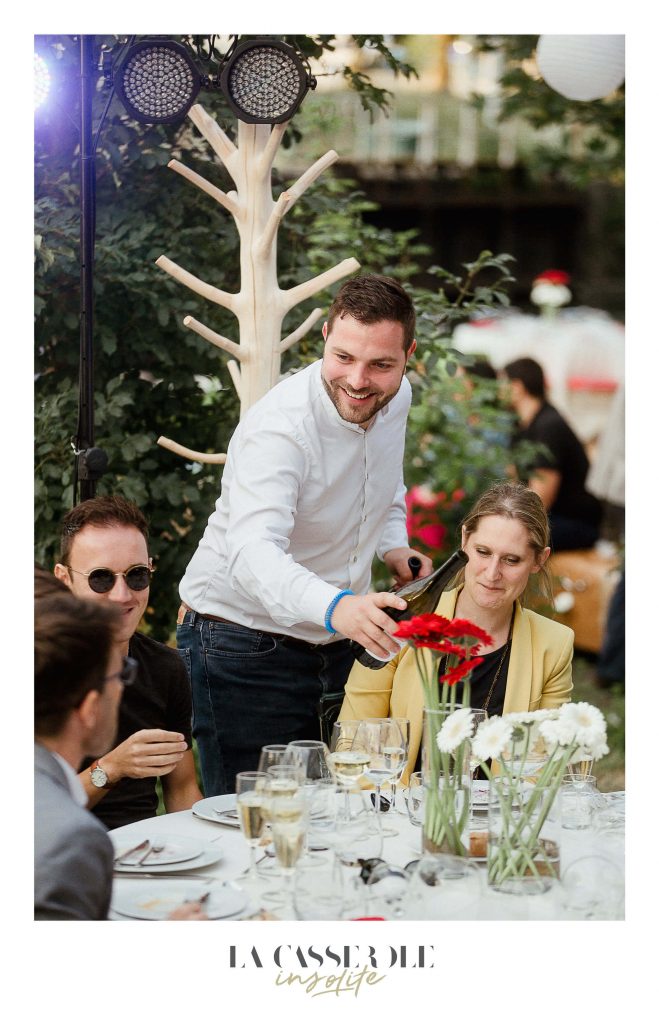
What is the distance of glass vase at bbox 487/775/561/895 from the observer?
167 cm

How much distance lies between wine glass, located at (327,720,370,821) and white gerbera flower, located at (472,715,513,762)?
26 cm

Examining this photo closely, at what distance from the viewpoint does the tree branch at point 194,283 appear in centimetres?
273

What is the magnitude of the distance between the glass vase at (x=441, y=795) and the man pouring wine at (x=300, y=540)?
308 mm

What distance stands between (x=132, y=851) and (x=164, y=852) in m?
0.05

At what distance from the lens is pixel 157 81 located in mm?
→ 2553

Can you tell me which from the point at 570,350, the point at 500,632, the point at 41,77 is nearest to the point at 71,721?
the point at 500,632

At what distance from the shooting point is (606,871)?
1676 mm

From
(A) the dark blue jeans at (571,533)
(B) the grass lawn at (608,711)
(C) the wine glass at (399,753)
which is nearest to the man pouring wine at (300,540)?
(C) the wine glass at (399,753)

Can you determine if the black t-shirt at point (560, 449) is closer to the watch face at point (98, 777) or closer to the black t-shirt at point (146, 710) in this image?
the black t-shirt at point (146, 710)

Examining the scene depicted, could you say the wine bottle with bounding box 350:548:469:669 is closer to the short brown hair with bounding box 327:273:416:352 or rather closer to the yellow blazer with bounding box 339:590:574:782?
the yellow blazer with bounding box 339:590:574:782
